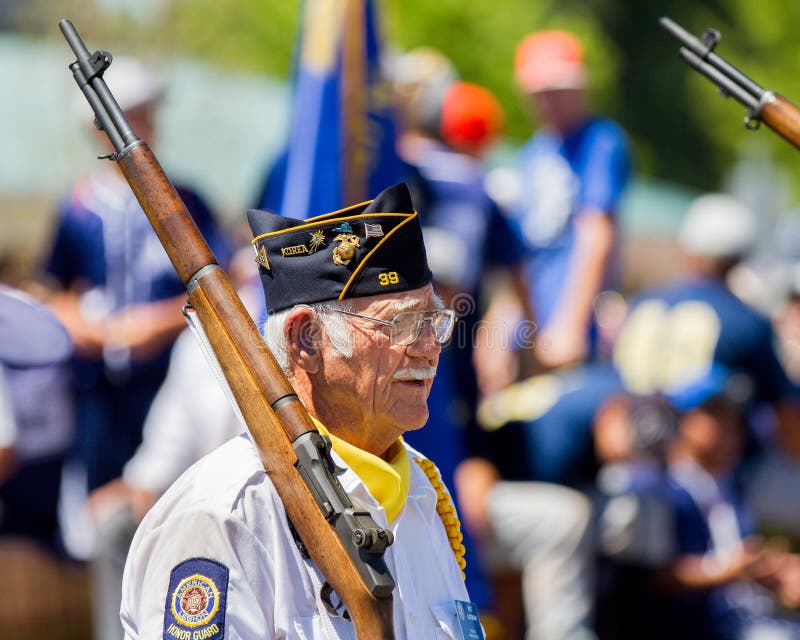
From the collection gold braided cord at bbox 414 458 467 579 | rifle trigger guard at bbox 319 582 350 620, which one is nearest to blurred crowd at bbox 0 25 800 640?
gold braided cord at bbox 414 458 467 579

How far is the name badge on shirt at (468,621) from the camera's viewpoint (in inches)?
112

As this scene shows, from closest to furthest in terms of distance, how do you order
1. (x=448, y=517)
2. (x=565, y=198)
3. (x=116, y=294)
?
(x=448, y=517) < (x=116, y=294) < (x=565, y=198)

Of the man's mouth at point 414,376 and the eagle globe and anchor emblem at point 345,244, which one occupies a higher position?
the eagle globe and anchor emblem at point 345,244

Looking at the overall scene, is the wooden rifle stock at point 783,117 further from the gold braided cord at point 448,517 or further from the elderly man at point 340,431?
the gold braided cord at point 448,517

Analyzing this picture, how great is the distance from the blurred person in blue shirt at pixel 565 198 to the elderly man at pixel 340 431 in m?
3.78

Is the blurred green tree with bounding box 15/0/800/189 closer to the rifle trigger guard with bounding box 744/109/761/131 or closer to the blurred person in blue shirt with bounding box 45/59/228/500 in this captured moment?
the blurred person in blue shirt with bounding box 45/59/228/500

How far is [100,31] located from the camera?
12758mm

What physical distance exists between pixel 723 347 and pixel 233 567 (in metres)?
4.46

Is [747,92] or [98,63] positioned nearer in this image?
[98,63]

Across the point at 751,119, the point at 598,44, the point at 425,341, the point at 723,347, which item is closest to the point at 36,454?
the point at 723,347

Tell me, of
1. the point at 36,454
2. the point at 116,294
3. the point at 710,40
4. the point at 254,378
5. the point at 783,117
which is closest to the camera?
the point at 254,378

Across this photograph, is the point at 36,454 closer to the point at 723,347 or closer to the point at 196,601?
the point at 723,347

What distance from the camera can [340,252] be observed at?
111 inches

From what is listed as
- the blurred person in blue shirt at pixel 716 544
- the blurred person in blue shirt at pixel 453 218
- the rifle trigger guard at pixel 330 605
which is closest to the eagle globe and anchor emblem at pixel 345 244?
the rifle trigger guard at pixel 330 605
